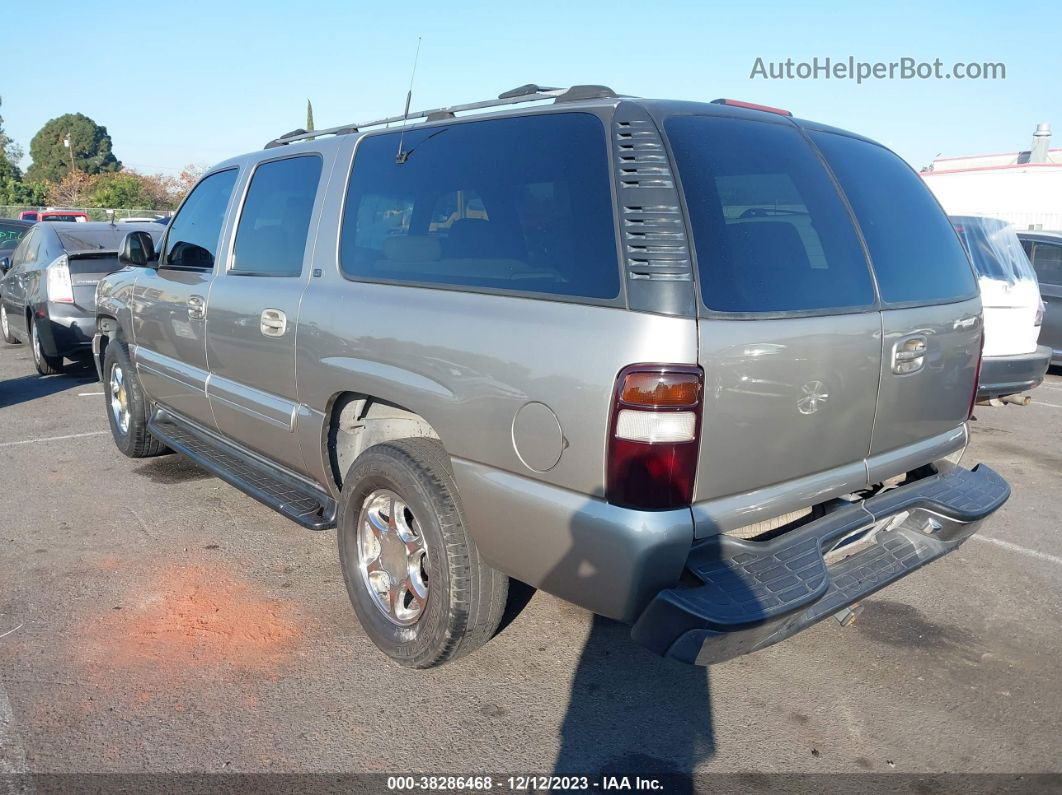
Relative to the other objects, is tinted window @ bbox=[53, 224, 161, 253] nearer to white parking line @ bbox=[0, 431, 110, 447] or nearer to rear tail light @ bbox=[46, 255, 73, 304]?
rear tail light @ bbox=[46, 255, 73, 304]

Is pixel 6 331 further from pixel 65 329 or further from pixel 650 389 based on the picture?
pixel 650 389

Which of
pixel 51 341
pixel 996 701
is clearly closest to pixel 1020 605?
pixel 996 701

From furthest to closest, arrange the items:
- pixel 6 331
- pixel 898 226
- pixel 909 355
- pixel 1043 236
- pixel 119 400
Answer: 1. pixel 6 331
2. pixel 1043 236
3. pixel 119 400
4. pixel 898 226
5. pixel 909 355

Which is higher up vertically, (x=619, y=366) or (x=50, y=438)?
(x=619, y=366)

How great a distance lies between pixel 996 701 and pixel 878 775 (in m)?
0.74

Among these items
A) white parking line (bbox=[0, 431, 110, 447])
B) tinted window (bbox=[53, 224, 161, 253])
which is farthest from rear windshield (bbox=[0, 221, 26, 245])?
white parking line (bbox=[0, 431, 110, 447])

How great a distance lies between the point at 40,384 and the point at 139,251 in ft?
15.1

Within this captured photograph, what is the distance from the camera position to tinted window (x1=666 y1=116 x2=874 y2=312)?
2.47 meters

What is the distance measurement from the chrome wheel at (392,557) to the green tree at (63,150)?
7788cm

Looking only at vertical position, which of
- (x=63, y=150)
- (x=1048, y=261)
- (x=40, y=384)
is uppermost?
(x=63, y=150)

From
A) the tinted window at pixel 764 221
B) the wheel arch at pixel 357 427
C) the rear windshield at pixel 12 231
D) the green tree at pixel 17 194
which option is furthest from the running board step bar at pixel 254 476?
the green tree at pixel 17 194

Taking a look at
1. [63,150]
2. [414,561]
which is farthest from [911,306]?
[63,150]

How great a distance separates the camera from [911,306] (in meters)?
2.97

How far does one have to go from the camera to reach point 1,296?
10.6 meters
